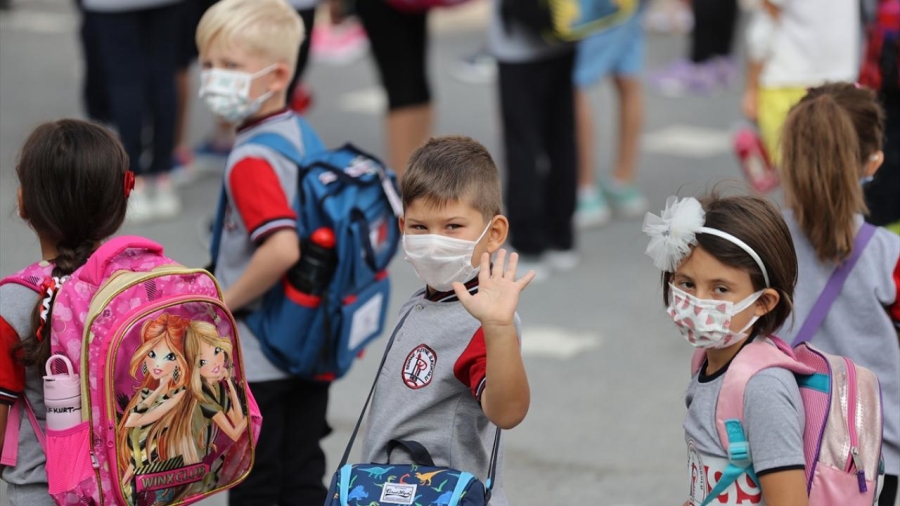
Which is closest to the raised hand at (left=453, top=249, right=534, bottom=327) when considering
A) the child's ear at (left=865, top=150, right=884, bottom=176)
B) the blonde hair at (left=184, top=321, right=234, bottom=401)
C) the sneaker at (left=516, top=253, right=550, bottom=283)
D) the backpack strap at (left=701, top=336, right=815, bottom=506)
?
the backpack strap at (left=701, top=336, right=815, bottom=506)

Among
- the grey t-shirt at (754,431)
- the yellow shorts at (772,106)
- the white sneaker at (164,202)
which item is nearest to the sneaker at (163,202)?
the white sneaker at (164,202)

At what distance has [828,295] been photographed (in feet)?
10.1

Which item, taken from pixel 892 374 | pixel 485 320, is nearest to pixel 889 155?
pixel 892 374

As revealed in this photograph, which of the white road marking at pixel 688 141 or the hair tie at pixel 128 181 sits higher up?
the hair tie at pixel 128 181

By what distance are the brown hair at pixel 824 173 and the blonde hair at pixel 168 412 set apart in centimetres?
145

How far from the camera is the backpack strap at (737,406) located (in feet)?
8.21

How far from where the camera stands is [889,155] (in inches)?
186

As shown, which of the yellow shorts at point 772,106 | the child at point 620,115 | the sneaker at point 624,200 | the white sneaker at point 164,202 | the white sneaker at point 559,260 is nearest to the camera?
the yellow shorts at point 772,106

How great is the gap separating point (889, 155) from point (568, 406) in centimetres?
150

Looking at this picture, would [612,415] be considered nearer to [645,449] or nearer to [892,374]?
[645,449]

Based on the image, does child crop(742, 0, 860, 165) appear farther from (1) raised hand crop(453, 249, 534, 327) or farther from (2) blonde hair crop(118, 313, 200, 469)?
(2) blonde hair crop(118, 313, 200, 469)

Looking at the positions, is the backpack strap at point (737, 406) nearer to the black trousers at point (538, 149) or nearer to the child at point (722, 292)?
the child at point (722, 292)

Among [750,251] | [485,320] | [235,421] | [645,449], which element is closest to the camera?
[485,320]

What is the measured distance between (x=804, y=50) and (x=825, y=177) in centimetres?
231
